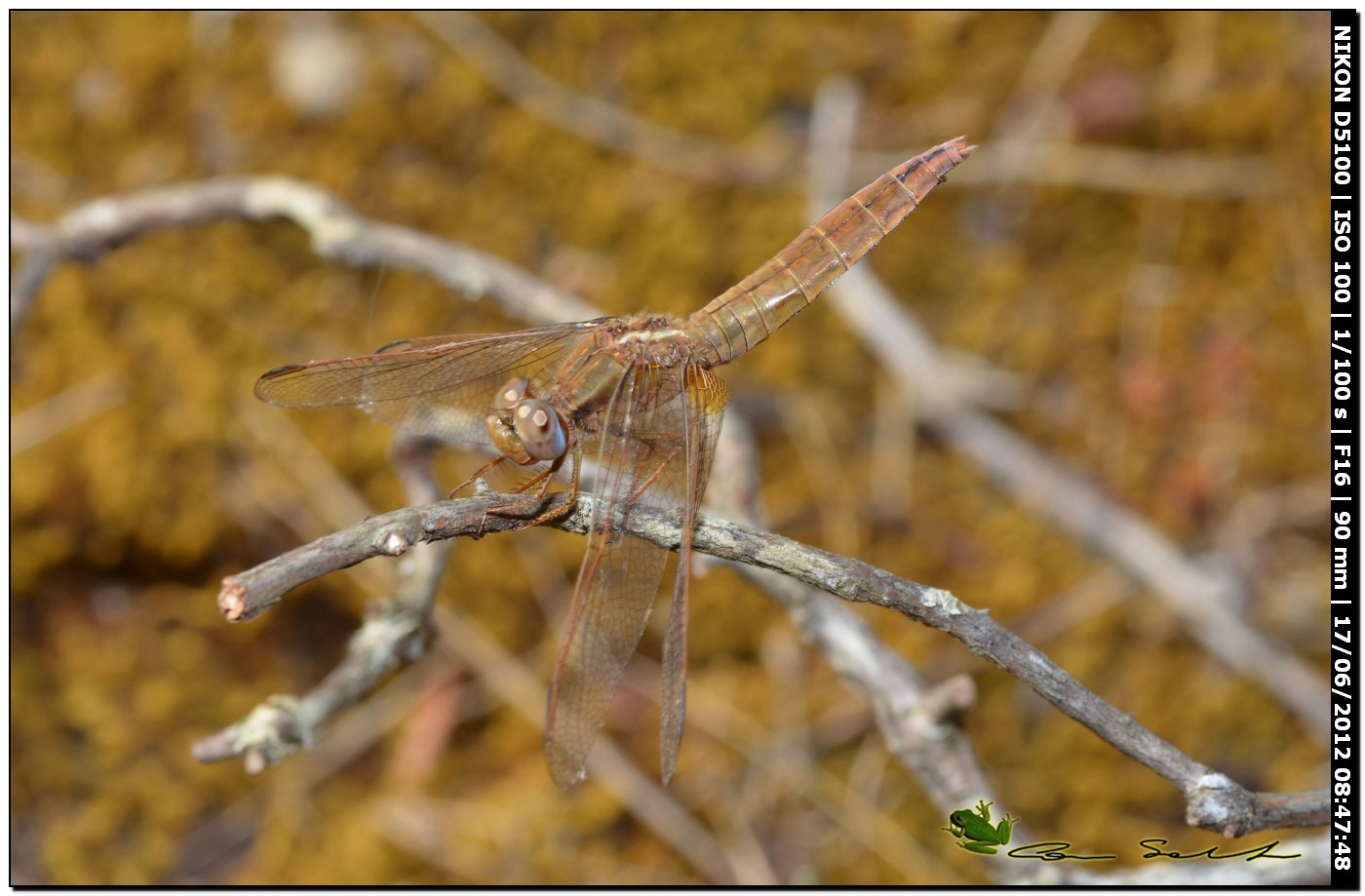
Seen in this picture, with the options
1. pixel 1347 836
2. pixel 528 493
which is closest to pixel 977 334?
pixel 1347 836

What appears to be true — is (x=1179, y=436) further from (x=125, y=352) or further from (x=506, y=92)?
(x=125, y=352)

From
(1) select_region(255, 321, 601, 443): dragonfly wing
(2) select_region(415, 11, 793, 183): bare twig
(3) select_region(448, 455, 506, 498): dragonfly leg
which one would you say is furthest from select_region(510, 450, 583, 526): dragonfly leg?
(2) select_region(415, 11, 793, 183): bare twig

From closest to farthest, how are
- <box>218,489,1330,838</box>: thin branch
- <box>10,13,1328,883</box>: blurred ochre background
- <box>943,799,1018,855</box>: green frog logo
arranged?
1. <box>218,489,1330,838</box>: thin branch
2. <box>943,799,1018,855</box>: green frog logo
3. <box>10,13,1328,883</box>: blurred ochre background

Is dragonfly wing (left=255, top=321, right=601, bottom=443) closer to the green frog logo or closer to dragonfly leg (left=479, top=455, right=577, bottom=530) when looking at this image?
dragonfly leg (left=479, top=455, right=577, bottom=530)

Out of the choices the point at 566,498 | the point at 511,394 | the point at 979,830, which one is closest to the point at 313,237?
the point at 511,394

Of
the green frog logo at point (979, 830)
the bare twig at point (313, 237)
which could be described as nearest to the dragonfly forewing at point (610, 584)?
the bare twig at point (313, 237)

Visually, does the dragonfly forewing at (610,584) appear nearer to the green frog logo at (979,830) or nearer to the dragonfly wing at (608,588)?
the dragonfly wing at (608,588)

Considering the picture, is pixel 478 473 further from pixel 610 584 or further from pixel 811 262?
pixel 811 262
